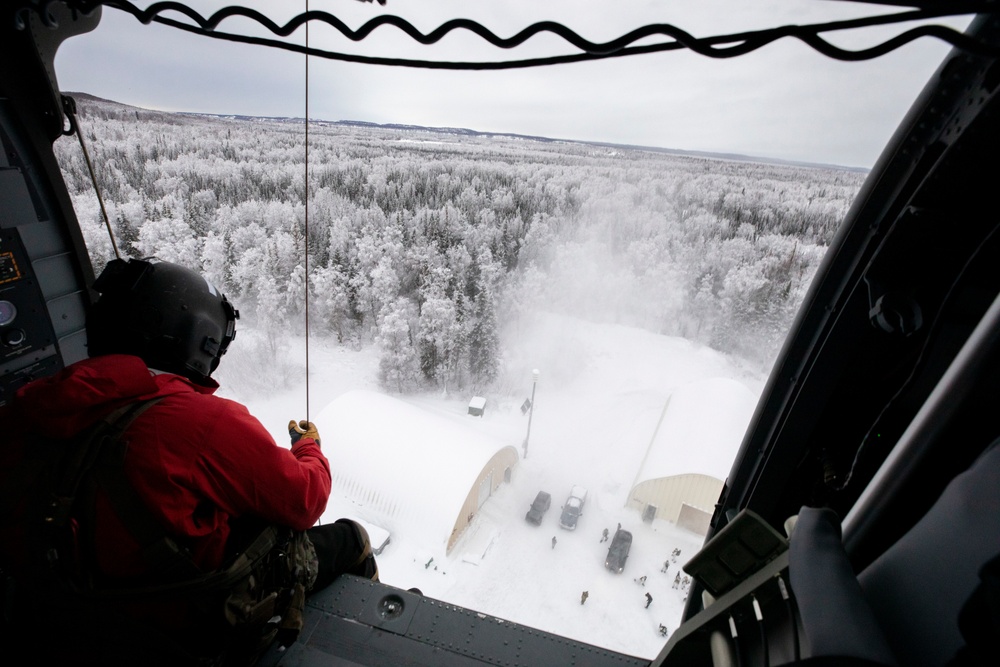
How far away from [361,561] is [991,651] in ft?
6.58

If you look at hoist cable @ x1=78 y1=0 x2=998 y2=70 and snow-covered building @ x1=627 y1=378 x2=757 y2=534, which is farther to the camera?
snow-covered building @ x1=627 y1=378 x2=757 y2=534

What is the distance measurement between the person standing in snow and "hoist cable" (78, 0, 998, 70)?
70cm

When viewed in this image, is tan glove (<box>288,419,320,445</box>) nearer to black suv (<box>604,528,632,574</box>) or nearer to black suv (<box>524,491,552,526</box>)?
black suv (<box>604,528,632,574</box>)

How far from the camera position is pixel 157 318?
49.5 inches

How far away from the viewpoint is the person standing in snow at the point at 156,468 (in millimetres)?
941

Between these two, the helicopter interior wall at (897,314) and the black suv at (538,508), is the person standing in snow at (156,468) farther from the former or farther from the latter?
the black suv at (538,508)

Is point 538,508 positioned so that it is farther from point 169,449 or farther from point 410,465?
point 169,449

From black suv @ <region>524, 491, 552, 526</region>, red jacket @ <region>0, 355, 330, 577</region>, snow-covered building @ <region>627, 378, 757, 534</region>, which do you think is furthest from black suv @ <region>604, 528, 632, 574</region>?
red jacket @ <region>0, 355, 330, 577</region>

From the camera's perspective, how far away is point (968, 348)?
0.87m

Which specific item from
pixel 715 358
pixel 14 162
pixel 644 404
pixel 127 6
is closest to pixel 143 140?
pixel 14 162

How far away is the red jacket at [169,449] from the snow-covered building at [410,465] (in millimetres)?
4551

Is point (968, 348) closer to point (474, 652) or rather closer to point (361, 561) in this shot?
point (474, 652)

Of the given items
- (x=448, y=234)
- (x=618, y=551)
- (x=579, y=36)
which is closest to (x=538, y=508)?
(x=618, y=551)

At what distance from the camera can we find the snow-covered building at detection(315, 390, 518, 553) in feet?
17.9
